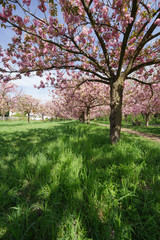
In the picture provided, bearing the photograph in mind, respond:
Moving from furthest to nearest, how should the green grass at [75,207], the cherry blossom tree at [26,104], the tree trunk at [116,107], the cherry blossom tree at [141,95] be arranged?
the cherry blossom tree at [26,104] → the cherry blossom tree at [141,95] → the tree trunk at [116,107] → the green grass at [75,207]

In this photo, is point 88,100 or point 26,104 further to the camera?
point 26,104

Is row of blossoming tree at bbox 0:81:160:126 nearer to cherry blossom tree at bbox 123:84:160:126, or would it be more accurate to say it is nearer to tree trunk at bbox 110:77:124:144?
cherry blossom tree at bbox 123:84:160:126

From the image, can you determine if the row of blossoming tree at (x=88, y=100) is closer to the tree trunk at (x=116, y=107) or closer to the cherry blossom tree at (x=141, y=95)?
the cherry blossom tree at (x=141, y=95)

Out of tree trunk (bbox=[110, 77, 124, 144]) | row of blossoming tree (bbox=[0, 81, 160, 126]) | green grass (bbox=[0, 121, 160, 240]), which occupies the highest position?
row of blossoming tree (bbox=[0, 81, 160, 126])

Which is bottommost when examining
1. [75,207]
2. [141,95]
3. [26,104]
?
[75,207]

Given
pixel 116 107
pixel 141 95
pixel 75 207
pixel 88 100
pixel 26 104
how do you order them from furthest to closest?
1. pixel 26 104
2. pixel 88 100
3. pixel 141 95
4. pixel 116 107
5. pixel 75 207

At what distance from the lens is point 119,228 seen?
3.13 feet

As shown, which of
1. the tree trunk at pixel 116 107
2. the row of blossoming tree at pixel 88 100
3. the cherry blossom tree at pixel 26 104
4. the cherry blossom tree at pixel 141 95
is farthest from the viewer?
the cherry blossom tree at pixel 26 104

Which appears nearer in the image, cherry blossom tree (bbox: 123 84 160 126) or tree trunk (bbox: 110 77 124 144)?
tree trunk (bbox: 110 77 124 144)

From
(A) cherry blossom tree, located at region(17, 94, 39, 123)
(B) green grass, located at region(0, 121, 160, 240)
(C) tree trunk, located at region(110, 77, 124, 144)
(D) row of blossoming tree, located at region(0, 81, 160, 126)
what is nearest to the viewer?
(B) green grass, located at region(0, 121, 160, 240)

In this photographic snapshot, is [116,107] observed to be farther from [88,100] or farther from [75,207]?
[88,100]

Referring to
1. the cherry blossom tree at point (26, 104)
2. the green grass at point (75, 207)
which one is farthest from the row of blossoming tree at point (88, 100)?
the green grass at point (75, 207)

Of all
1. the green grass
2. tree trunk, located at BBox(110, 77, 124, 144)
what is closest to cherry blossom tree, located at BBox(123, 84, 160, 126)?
tree trunk, located at BBox(110, 77, 124, 144)

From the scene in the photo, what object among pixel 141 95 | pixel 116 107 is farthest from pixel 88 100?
pixel 116 107
